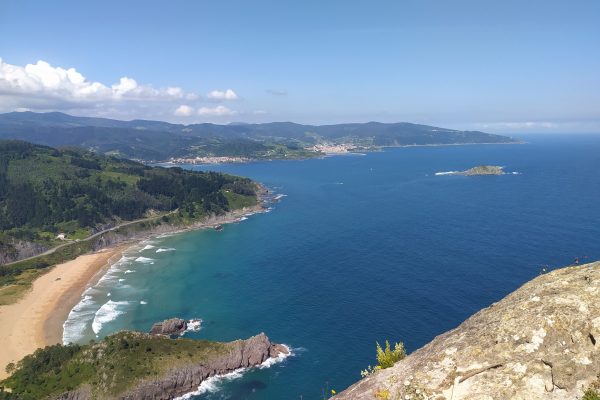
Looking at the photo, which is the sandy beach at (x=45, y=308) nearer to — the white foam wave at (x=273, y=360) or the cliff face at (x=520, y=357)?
the white foam wave at (x=273, y=360)

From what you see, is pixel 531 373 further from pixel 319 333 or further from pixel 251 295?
pixel 251 295

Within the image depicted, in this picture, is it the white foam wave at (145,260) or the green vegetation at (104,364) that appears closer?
the green vegetation at (104,364)

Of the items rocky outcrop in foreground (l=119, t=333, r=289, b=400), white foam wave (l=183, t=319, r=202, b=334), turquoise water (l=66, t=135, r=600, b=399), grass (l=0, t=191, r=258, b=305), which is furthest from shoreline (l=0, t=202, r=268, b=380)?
rocky outcrop in foreground (l=119, t=333, r=289, b=400)

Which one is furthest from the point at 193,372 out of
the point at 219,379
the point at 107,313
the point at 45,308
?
the point at 45,308

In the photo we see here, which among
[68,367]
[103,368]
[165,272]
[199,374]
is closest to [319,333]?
[199,374]

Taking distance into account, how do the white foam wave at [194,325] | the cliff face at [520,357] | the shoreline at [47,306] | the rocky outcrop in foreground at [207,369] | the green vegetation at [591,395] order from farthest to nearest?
1. the white foam wave at [194,325]
2. the shoreline at [47,306]
3. the rocky outcrop in foreground at [207,369]
4. the cliff face at [520,357]
5. the green vegetation at [591,395]

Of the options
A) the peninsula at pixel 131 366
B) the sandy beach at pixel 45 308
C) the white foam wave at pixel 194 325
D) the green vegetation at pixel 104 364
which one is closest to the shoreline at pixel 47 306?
the sandy beach at pixel 45 308
